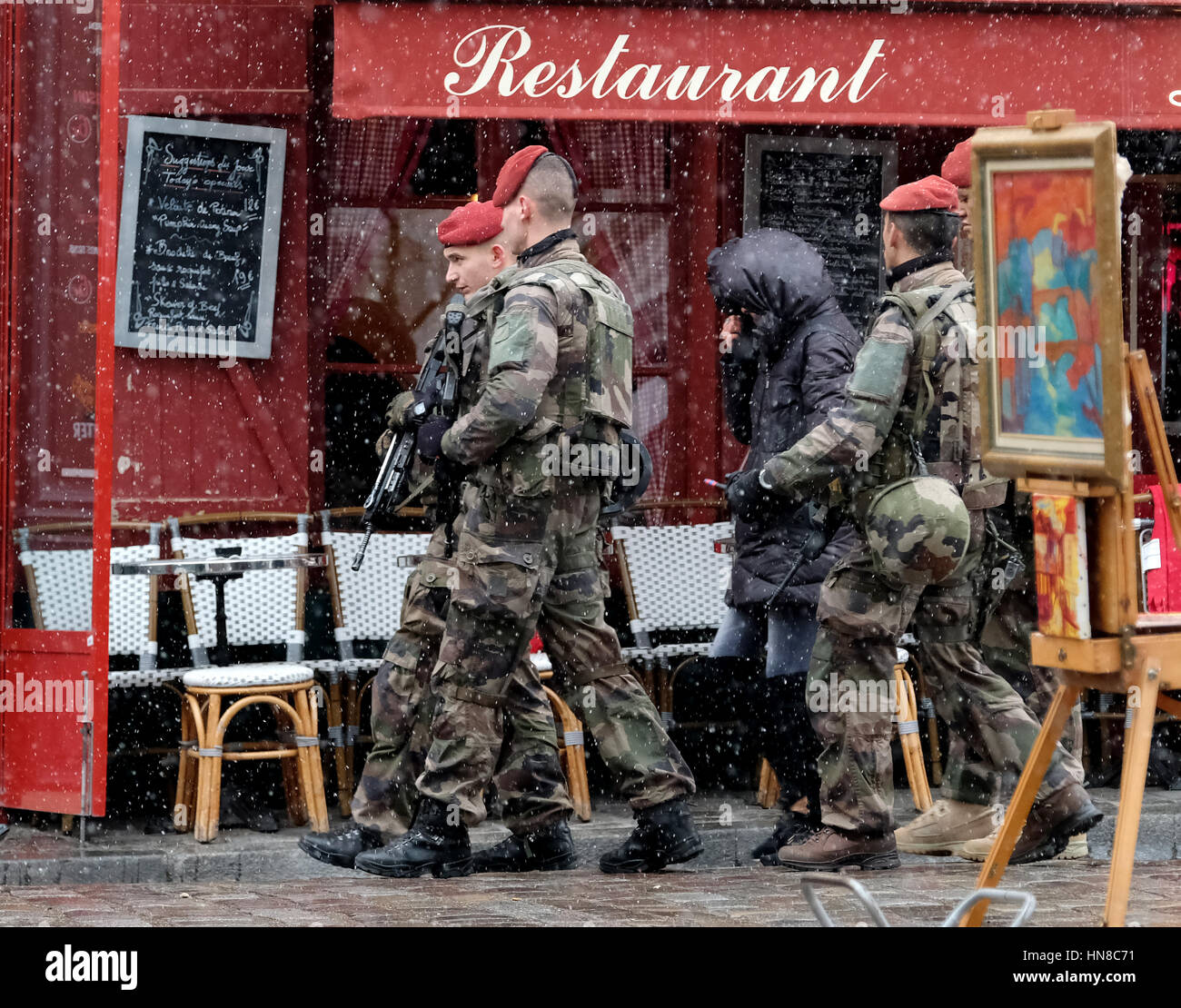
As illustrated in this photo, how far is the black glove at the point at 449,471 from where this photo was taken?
20.9 ft

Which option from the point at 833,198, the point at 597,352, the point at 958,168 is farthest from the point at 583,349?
the point at 833,198

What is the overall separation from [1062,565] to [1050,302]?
0.60 metres

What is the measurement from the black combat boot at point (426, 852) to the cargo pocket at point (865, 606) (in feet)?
4.48

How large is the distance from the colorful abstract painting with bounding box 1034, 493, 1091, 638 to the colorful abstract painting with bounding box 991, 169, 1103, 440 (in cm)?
17

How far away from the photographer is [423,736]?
6.46 m

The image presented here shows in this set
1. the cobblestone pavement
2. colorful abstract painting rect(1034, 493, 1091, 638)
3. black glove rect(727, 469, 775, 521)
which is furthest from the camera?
black glove rect(727, 469, 775, 521)

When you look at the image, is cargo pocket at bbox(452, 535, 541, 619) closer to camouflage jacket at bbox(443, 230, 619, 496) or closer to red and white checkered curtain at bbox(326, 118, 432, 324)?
camouflage jacket at bbox(443, 230, 619, 496)

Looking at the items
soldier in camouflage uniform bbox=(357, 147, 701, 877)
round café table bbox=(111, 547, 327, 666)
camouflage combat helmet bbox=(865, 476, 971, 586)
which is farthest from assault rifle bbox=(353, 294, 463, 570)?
camouflage combat helmet bbox=(865, 476, 971, 586)

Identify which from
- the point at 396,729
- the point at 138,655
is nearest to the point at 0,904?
the point at 396,729

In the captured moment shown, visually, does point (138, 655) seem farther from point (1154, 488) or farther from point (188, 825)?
point (1154, 488)

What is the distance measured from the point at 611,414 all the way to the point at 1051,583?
7.06 feet

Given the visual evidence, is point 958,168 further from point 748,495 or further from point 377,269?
point 377,269

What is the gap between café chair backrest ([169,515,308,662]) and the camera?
7848 mm

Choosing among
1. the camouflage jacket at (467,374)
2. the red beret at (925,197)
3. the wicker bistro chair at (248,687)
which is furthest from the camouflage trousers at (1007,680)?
the wicker bistro chair at (248,687)
